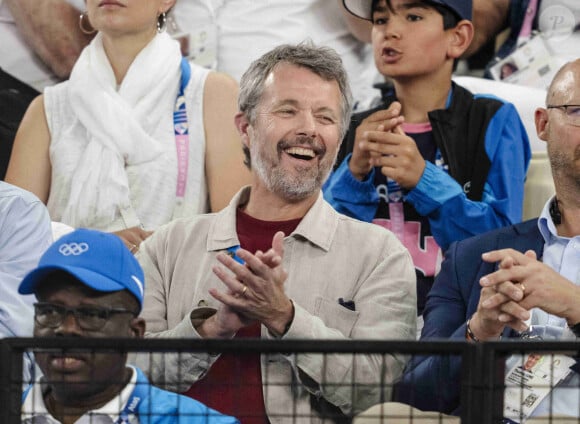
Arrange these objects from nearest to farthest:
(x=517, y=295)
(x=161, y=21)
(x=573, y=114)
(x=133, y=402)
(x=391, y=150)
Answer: (x=133, y=402), (x=517, y=295), (x=573, y=114), (x=391, y=150), (x=161, y=21)

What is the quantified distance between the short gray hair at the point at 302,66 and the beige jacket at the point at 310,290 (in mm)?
272

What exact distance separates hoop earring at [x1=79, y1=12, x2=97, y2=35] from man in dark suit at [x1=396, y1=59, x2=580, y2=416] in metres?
1.64

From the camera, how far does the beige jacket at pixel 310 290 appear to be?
114 inches

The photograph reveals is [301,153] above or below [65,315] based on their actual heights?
above

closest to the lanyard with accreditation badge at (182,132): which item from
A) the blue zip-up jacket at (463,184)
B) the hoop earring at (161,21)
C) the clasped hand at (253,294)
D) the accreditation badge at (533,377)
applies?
the hoop earring at (161,21)

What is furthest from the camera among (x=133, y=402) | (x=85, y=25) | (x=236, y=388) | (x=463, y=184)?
(x=85, y=25)

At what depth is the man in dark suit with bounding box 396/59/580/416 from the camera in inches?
109

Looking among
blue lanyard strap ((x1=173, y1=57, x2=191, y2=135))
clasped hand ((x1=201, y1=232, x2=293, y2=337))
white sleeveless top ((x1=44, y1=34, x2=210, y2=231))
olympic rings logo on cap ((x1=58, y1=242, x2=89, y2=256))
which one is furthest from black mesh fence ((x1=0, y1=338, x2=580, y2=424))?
blue lanyard strap ((x1=173, y1=57, x2=191, y2=135))

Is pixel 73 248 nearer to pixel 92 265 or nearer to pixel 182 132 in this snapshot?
pixel 92 265

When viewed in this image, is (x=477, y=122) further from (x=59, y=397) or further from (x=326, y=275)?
(x=59, y=397)

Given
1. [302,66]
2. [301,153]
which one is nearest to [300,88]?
[302,66]

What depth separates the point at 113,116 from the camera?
3.94 metres

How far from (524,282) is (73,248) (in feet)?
3.25

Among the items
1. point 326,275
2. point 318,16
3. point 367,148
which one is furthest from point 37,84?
point 326,275
